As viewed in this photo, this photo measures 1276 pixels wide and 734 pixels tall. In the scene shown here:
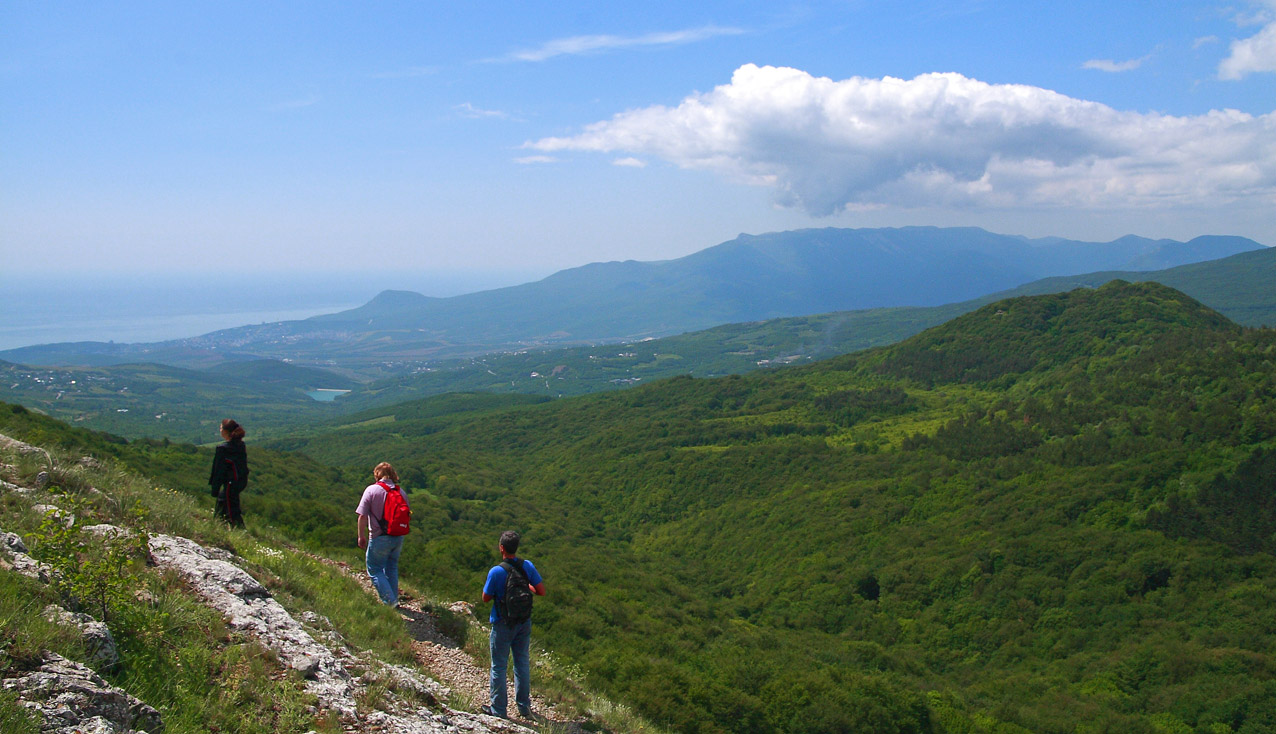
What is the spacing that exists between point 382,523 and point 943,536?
48.4 metres

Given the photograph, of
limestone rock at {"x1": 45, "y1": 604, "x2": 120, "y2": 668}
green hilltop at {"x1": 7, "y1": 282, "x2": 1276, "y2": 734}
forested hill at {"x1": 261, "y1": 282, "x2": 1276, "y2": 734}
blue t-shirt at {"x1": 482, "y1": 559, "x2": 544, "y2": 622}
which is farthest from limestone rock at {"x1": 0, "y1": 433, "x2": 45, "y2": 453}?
forested hill at {"x1": 261, "y1": 282, "x2": 1276, "y2": 734}

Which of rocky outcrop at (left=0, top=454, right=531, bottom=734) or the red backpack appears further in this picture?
the red backpack

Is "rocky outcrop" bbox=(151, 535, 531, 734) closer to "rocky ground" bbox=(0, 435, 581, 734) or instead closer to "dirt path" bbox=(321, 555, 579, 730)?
"rocky ground" bbox=(0, 435, 581, 734)

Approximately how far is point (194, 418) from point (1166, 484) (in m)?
159

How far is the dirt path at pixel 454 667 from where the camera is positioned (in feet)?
24.0

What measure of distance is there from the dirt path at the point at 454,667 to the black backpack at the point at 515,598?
99 cm

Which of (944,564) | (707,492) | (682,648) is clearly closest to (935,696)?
(682,648)

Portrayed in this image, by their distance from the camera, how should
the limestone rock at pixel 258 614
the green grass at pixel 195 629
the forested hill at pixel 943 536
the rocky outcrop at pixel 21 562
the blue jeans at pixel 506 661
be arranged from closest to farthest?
the green grass at pixel 195 629 < the rocky outcrop at pixel 21 562 < the limestone rock at pixel 258 614 < the blue jeans at pixel 506 661 < the forested hill at pixel 943 536

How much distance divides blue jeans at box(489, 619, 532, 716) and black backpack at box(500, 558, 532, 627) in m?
0.13

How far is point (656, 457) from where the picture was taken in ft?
242

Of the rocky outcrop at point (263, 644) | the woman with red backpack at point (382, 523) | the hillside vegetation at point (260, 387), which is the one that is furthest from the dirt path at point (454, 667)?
the hillside vegetation at point (260, 387)

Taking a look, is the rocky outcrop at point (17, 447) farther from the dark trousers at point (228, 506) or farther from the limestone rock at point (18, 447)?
the dark trousers at point (228, 506)

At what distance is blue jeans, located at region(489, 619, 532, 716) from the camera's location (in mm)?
6762

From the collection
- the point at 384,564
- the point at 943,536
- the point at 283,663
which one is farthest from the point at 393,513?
the point at 943,536
